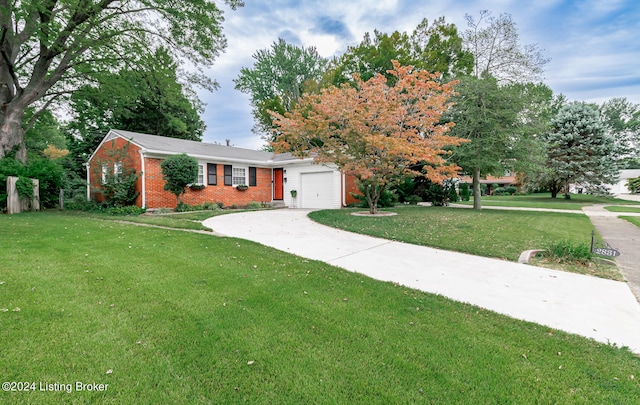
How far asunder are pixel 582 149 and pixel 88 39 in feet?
103

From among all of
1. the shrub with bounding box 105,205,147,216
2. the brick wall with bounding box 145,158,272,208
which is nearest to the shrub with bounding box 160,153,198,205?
the brick wall with bounding box 145,158,272,208

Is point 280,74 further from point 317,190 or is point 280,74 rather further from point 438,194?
point 438,194

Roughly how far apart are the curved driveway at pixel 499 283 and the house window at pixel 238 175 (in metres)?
8.99

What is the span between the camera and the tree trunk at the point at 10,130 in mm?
11836

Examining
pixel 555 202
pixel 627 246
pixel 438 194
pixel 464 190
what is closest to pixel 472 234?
pixel 627 246

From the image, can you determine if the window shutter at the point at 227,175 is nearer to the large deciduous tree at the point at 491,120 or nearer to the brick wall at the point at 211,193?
the brick wall at the point at 211,193

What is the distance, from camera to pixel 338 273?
4.17 meters

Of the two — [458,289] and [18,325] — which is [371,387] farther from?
[18,325]

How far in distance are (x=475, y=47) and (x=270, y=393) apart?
69.1 ft

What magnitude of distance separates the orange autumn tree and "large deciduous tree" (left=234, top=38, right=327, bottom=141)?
17848 mm

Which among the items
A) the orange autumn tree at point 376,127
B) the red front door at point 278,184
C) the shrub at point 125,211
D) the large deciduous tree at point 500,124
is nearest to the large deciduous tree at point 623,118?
the large deciduous tree at point 500,124

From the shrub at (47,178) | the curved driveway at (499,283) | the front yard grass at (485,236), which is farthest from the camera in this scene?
the shrub at (47,178)

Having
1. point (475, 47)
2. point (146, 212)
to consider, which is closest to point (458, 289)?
point (146, 212)

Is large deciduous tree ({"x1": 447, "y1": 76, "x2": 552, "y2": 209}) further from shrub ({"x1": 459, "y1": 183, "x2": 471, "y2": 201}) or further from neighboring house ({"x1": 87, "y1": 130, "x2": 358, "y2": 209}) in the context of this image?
shrub ({"x1": 459, "y1": 183, "x2": 471, "y2": 201})
